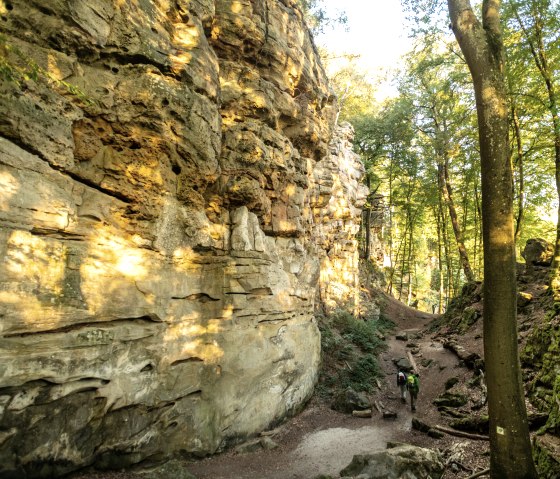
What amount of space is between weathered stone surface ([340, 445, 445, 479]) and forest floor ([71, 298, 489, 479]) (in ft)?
1.67

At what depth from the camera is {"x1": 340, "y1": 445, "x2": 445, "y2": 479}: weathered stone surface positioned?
248 inches

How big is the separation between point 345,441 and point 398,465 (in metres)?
3.67

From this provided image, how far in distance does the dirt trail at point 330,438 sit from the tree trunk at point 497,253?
380 cm

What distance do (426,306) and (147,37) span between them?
45975mm

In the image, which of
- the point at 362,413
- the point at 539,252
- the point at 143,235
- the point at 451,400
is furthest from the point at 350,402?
the point at 539,252

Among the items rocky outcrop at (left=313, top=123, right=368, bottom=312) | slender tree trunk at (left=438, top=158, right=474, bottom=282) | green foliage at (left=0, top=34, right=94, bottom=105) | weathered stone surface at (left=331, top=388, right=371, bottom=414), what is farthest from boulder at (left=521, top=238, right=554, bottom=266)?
green foliage at (left=0, top=34, right=94, bottom=105)

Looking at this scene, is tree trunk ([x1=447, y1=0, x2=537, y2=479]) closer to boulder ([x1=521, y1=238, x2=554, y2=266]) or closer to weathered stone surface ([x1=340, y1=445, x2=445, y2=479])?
weathered stone surface ([x1=340, y1=445, x2=445, y2=479])

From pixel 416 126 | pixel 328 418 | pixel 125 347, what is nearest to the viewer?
pixel 125 347

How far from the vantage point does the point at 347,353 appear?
16312mm

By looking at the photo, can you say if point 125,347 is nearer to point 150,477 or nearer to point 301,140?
point 150,477

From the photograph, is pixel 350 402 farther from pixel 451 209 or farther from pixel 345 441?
pixel 451 209

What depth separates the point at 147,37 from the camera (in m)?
8.16

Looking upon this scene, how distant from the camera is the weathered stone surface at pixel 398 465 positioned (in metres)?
6.31

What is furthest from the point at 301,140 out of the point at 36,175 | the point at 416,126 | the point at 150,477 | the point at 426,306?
the point at 426,306
